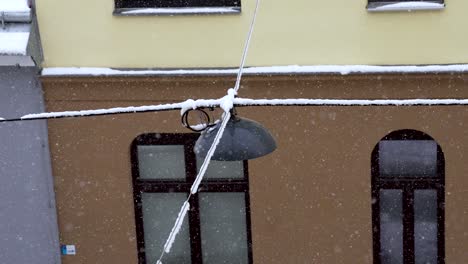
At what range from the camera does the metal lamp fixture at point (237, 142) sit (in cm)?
661

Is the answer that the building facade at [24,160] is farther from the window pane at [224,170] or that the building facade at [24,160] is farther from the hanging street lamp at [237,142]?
the hanging street lamp at [237,142]

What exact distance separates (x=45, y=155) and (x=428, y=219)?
4915 mm

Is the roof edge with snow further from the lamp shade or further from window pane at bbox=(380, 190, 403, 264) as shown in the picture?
the lamp shade

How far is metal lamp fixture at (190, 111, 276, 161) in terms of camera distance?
6609 millimetres

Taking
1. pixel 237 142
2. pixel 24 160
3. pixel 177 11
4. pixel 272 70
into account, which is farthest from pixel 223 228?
pixel 237 142

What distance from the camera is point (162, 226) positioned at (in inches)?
458

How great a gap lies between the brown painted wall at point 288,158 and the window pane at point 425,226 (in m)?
0.29

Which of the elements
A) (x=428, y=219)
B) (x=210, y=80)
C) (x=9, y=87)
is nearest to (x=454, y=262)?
(x=428, y=219)

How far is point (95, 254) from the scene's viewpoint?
11594 millimetres

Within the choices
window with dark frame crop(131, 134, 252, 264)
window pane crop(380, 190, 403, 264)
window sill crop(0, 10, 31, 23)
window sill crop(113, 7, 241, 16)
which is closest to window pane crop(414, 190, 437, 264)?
window pane crop(380, 190, 403, 264)

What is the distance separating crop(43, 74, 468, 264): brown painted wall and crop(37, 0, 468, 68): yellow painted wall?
27cm

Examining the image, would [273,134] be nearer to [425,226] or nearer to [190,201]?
[190,201]

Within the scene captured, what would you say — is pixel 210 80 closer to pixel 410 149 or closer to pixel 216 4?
pixel 216 4

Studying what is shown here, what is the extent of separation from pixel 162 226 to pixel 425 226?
338cm
